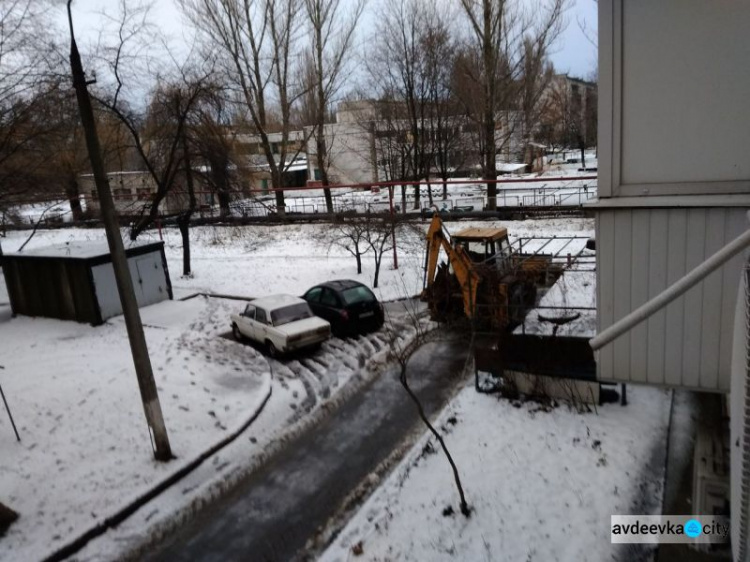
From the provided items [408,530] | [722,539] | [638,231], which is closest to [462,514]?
[408,530]

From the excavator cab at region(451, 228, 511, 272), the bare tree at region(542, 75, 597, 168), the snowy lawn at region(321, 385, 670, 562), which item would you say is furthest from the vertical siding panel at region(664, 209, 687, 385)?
the bare tree at region(542, 75, 597, 168)

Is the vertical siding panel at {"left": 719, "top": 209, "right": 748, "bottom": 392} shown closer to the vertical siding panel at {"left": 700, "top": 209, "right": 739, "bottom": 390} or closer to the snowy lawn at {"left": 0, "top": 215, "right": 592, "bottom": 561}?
the vertical siding panel at {"left": 700, "top": 209, "right": 739, "bottom": 390}

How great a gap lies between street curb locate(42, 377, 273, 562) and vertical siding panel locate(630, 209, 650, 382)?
6672 millimetres

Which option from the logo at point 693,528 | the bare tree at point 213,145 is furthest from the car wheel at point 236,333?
the logo at point 693,528

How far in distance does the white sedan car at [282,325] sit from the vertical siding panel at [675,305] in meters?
8.67

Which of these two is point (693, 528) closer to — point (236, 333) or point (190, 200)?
point (236, 333)

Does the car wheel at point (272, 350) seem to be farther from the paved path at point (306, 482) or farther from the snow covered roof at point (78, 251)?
the snow covered roof at point (78, 251)

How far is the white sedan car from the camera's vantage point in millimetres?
12820

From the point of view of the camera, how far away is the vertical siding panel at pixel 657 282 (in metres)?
5.23

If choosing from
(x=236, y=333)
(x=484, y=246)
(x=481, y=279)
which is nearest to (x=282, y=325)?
(x=236, y=333)

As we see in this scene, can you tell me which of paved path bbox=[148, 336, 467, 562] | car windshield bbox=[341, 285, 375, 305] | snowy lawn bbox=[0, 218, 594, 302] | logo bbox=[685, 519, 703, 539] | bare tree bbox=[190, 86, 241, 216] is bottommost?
paved path bbox=[148, 336, 467, 562]

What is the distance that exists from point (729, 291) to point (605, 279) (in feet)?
3.51

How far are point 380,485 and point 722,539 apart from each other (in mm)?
4146

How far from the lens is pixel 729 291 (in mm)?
5047
